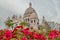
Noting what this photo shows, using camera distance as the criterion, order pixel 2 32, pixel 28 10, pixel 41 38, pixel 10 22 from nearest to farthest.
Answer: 1. pixel 41 38
2. pixel 2 32
3. pixel 10 22
4. pixel 28 10

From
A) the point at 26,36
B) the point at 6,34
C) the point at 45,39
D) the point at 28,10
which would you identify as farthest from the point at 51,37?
the point at 28,10

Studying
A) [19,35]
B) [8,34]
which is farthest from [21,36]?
[8,34]

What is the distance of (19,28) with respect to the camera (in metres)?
6.38

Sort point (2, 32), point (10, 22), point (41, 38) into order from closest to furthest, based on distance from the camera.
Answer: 1. point (41, 38)
2. point (2, 32)
3. point (10, 22)

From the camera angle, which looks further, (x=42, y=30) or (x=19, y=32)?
(x=42, y=30)

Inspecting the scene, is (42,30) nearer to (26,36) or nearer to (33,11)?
(26,36)

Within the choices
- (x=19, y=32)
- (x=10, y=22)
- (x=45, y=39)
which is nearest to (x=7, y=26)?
(x=10, y=22)

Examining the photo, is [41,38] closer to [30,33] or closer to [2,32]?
[30,33]

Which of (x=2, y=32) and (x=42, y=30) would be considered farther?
(x=42, y=30)

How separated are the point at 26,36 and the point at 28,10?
50.0m

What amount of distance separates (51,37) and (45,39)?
149mm

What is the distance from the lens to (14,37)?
5.82 meters

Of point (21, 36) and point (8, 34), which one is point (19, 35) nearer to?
point (21, 36)

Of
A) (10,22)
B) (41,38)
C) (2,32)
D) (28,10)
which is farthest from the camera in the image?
(28,10)
